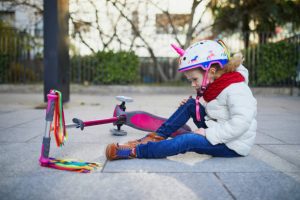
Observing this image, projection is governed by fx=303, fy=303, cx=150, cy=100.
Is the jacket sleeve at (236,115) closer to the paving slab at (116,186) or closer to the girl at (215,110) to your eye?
the girl at (215,110)

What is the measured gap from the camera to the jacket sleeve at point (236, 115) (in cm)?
215

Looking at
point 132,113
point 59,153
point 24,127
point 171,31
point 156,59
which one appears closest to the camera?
point 59,153

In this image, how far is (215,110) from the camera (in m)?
2.37

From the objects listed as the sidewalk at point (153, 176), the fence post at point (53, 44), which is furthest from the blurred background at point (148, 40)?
the sidewalk at point (153, 176)

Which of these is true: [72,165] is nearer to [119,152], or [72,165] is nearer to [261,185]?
[119,152]

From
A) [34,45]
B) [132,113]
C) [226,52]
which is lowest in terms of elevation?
[132,113]

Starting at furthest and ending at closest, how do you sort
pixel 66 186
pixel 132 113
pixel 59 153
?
pixel 132 113 < pixel 59 153 < pixel 66 186

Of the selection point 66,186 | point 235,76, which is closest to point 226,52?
point 235,76

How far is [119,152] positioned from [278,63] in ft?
29.0

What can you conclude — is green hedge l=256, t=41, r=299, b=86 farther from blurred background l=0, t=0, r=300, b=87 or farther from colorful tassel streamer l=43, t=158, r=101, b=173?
colorful tassel streamer l=43, t=158, r=101, b=173

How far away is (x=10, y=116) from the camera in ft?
15.5

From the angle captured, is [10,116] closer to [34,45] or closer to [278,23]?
[34,45]

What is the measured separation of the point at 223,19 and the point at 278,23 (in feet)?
6.60

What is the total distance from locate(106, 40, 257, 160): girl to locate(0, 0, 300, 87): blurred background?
7.94 metres
